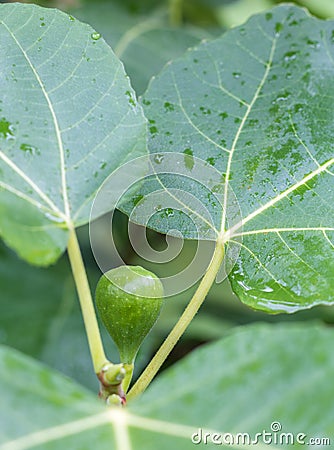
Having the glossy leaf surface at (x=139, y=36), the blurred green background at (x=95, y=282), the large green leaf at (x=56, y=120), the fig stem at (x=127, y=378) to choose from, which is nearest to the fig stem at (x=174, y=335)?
the fig stem at (x=127, y=378)

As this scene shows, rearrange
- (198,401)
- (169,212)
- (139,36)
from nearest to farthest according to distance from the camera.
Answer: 1. (198,401)
2. (169,212)
3. (139,36)

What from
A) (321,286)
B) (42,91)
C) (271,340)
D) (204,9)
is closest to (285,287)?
(321,286)

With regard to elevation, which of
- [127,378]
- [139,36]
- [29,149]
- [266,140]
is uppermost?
[139,36]

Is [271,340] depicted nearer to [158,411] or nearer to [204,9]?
[158,411]

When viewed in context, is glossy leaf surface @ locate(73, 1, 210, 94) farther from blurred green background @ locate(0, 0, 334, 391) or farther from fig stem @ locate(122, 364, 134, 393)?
fig stem @ locate(122, 364, 134, 393)

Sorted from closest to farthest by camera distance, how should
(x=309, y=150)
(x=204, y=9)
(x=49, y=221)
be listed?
(x=49, y=221), (x=309, y=150), (x=204, y=9)

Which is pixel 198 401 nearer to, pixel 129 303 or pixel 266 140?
pixel 129 303

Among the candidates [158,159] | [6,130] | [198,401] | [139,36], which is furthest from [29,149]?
[139,36]

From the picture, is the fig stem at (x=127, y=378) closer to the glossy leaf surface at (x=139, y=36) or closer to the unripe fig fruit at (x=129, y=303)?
the unripe fig fruit at (x=129, y=303)
